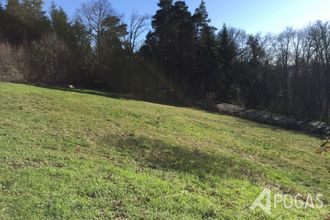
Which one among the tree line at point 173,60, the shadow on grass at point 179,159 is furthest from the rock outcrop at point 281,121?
the shadow on grass at point 179,159

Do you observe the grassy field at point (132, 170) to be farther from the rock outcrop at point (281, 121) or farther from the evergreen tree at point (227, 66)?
the evergreen tree at point (227, 66)

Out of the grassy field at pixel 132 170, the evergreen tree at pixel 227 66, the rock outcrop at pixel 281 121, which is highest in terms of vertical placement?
the evergreen tree at pixel 227 66

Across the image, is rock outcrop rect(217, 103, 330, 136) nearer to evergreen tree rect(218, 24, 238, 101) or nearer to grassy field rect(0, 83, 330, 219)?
evergreen tree rect(218, 24, 238, 101)

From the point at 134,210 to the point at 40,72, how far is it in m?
40.5

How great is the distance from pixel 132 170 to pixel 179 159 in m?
2.70

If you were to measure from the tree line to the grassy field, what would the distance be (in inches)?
1140

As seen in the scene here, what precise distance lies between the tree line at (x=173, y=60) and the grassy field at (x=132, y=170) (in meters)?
29.0

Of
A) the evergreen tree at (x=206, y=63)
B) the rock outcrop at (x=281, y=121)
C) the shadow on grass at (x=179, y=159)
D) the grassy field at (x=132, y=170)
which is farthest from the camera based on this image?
the evergreen tree at (x=206, y=63)

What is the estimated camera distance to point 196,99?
48.9 metres

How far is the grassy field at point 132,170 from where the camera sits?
6859 mm

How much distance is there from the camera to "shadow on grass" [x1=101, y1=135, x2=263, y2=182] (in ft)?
35.8

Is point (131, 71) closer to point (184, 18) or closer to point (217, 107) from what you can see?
point (184, 18)

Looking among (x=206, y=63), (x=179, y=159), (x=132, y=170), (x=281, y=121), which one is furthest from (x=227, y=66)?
(x=132, y=170)

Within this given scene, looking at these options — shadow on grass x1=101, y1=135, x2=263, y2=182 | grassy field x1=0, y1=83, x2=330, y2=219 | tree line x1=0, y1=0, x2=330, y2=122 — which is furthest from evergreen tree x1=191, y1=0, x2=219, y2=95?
shadow on grass x1=101, y1=135, x2=263, y2=182
